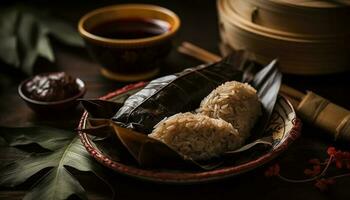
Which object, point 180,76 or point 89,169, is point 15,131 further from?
point 180,76

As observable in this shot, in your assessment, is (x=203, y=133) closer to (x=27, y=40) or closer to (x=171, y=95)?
(x=171, y=95)

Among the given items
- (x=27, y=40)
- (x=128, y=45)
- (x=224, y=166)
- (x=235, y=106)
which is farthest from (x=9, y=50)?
(x=224, y=166)

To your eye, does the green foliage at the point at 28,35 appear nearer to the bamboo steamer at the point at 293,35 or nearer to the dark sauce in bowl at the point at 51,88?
the dark sauce in bowl at the point at 51,88

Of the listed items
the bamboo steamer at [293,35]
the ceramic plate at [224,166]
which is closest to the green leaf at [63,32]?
the bamboo steamer at [293,35]

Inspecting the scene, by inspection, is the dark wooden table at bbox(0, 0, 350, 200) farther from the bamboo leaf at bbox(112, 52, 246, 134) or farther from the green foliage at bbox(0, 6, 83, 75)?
the bamboo leaf at bbox(112, 52, 246, 134)

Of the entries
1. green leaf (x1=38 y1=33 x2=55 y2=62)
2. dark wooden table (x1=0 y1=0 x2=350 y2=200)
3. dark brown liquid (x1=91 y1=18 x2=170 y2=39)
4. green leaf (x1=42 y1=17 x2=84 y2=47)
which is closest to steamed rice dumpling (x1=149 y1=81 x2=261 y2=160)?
dark wooden table (x1=0 y1=0 x2=350 y2=200)

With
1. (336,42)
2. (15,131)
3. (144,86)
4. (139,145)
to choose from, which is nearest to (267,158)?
(139,145)
